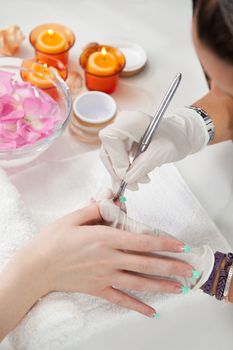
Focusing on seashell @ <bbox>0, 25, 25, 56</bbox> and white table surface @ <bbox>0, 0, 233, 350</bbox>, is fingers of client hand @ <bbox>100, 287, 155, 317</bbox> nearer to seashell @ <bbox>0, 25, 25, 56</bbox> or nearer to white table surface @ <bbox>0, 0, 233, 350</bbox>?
white table surface @ <bbox>0, 0, 233, 350</bbox>

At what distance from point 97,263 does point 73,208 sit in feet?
0.56

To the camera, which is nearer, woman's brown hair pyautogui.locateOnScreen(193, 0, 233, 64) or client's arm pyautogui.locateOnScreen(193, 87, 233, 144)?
woman's brown hair pyautogui.locateOnScreen(193, 0, 233, 64)

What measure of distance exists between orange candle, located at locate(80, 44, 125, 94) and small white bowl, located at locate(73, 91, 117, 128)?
47 millimetres

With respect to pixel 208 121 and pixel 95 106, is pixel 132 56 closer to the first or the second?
pixel 95 106

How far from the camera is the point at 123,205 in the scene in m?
0.92

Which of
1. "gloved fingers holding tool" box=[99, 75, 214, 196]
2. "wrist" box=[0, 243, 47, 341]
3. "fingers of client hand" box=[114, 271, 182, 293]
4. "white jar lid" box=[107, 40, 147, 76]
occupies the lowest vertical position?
"wrist" box=[0, 243, 47, 341]

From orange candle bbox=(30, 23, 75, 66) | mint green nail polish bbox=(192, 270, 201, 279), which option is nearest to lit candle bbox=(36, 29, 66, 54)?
orange candle bbox=(30, 23, 75, 66)

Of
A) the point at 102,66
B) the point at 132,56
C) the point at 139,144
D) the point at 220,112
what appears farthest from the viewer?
the point at 132,56

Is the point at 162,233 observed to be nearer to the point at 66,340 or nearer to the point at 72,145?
the point at 66,340

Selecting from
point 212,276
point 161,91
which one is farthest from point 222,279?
point 161,91

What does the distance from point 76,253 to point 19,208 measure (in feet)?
0.48

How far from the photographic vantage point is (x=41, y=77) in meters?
1.15

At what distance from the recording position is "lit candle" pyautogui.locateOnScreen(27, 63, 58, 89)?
45.0 inches

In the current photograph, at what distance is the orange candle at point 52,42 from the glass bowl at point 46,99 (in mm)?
77
